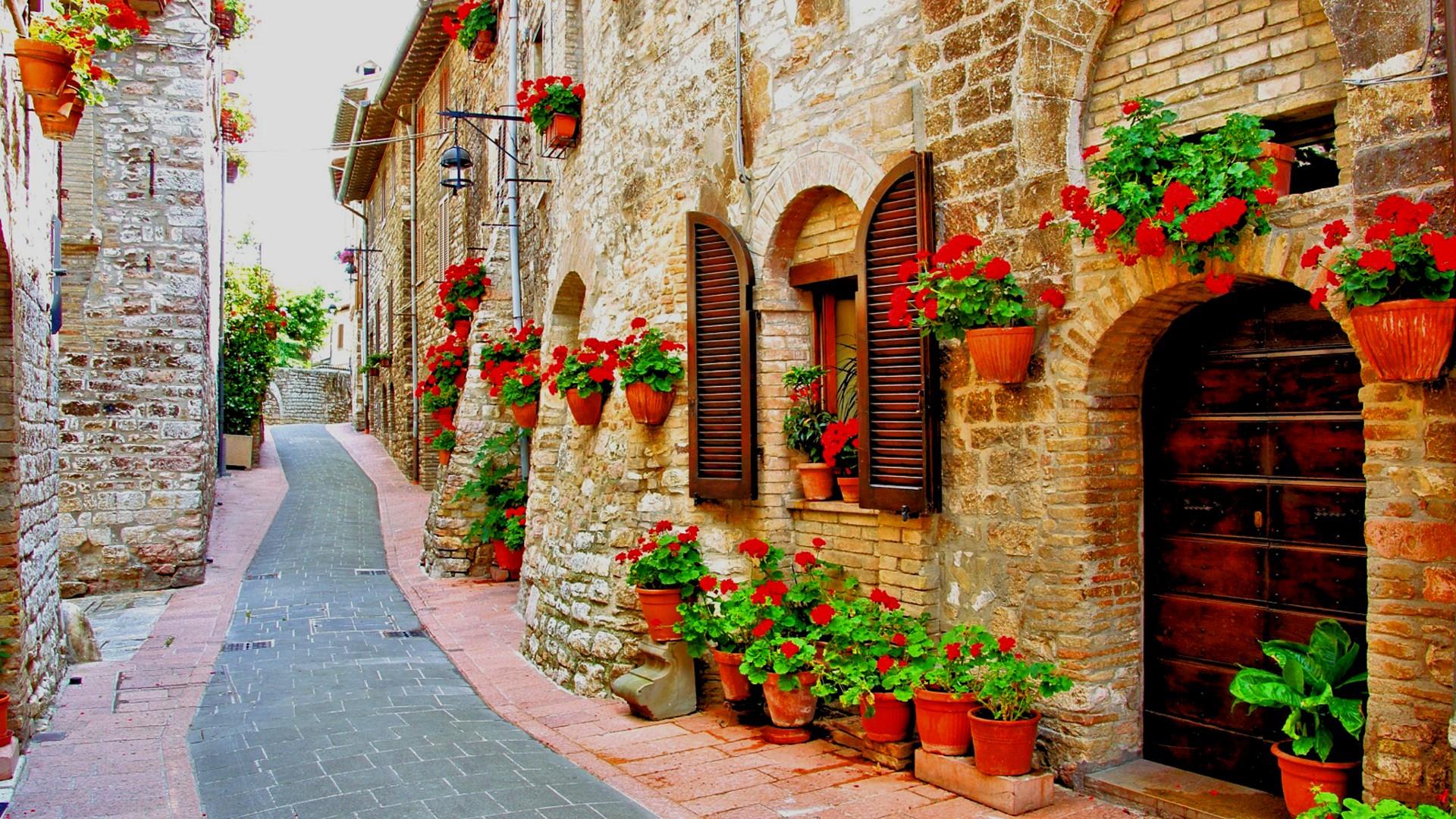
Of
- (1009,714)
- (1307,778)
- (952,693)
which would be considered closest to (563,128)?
(952,693)

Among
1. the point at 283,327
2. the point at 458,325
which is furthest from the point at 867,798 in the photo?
the point at 283,327

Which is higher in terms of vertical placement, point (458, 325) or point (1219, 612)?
point (458, 325)

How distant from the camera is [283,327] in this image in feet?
70.7

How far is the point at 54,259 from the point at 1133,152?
7.52m

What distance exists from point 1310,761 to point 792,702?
2872 millimetres

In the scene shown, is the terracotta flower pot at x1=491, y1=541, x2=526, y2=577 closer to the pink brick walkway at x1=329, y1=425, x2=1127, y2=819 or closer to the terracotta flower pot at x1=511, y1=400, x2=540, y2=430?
the terracotta flower pot at x1=511, y1=400, x2=540, y2=430

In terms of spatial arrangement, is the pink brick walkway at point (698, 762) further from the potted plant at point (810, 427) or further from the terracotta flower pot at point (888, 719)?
the potted plant at point (810, 427)

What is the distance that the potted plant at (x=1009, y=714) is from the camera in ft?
16.4

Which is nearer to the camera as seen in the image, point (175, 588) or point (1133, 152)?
point (1133, 152)

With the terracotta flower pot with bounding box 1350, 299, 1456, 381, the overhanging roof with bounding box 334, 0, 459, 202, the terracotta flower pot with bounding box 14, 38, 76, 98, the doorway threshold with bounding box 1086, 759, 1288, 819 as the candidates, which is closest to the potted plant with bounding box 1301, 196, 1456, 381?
the terracotta flower pot with bounding box 1350, 299, 1456, 381

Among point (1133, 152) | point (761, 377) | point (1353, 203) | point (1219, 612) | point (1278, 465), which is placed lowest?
point (1219, 612)

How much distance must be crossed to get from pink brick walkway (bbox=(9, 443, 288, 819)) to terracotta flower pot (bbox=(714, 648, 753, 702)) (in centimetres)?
292

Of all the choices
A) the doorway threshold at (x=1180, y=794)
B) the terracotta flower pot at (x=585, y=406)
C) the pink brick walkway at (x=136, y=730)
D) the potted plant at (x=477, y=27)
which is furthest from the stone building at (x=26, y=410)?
the potted plant at (x=477, y=27)

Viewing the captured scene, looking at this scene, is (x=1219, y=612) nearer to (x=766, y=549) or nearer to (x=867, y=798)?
(x=867, y=798)
